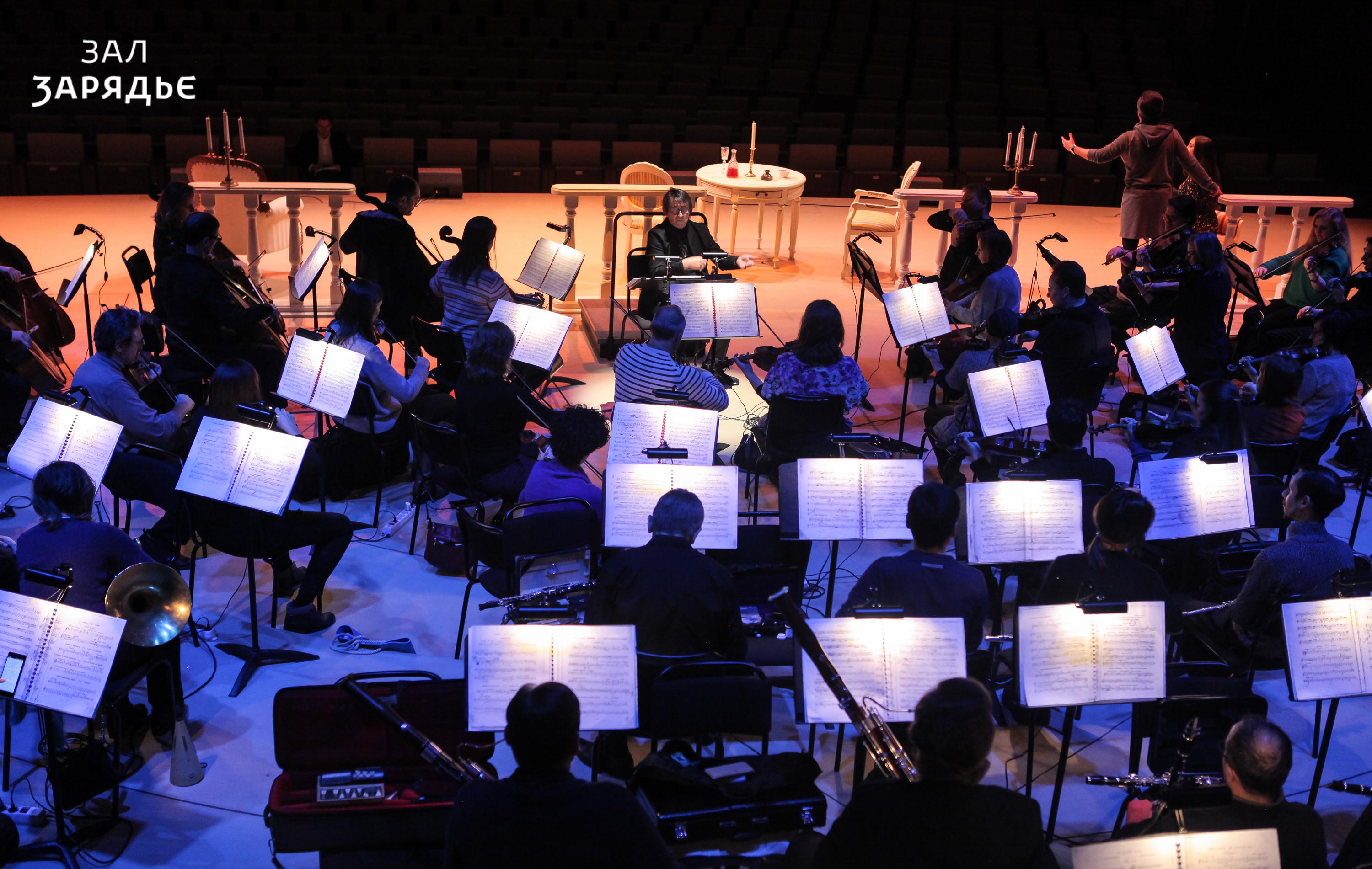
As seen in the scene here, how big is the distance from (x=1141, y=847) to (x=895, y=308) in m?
3.90

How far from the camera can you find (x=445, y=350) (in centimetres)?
686

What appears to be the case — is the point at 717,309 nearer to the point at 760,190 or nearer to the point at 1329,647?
the point at 1329,647

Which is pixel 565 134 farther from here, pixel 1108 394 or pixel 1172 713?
pixel 1172 713

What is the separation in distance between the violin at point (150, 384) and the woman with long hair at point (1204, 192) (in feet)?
23.0

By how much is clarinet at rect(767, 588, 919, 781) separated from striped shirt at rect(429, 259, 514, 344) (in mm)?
3700

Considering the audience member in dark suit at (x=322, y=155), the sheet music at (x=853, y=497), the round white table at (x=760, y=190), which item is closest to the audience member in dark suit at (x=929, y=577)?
the sheet music at (x=853, y=497)

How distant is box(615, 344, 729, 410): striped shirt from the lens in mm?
5766

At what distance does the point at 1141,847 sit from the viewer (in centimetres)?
281

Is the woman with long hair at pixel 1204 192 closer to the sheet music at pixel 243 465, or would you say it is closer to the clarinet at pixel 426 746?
the sheet music at pixel 243 465

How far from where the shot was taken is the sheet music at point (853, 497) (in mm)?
4449

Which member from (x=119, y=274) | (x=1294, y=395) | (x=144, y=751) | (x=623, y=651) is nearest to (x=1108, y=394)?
(x=1294, y=395)

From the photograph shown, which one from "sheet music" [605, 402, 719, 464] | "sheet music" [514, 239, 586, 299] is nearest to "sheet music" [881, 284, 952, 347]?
"sheet music" [605, 402, 719, 464]

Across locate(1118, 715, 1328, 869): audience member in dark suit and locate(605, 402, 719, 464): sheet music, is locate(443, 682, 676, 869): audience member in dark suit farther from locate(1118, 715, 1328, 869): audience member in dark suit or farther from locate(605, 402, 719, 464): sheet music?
locate(605, 402, 719, 464): sheet music

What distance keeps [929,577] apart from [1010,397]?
1808mm
